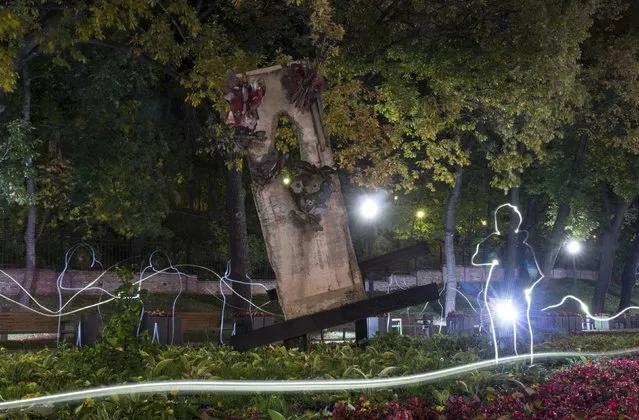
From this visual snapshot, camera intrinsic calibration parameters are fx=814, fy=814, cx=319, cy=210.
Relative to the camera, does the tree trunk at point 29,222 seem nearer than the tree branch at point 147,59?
No

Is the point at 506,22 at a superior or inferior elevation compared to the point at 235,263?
superior

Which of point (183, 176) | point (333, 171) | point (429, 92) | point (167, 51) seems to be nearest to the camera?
point (333, 171)

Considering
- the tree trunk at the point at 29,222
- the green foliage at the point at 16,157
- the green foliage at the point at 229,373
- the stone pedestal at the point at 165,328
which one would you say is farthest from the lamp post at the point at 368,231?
the tree trunk at the point at 29,222

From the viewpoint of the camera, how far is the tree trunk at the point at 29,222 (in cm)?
2366

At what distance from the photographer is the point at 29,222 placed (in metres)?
26.8

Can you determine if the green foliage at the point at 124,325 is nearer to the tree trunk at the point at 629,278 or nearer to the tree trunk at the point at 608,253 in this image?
the tree trunk at the point at 608,253

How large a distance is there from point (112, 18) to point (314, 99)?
6.07m

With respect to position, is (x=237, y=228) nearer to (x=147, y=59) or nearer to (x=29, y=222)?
(x=29, y=222)

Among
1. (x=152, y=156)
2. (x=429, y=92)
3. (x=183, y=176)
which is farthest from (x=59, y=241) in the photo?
(x=429, y=92)

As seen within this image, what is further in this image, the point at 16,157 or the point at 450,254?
the point at 450,254

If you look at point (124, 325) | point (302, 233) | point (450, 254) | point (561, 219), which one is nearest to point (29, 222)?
point (450, 254)

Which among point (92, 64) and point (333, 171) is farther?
point (92, 64)

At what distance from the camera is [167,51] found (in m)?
18.0

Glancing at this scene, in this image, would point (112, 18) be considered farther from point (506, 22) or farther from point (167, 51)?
point (506, 22)
